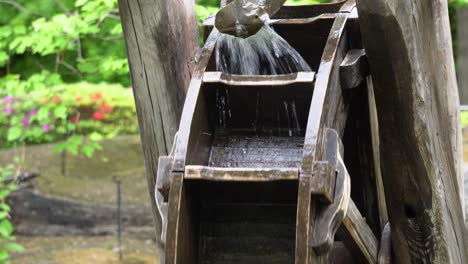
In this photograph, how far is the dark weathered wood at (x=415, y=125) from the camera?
2.22 meters

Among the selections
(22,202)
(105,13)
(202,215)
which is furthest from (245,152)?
(22,202)

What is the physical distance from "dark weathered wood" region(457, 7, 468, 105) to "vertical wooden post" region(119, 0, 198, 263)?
618 centimetres

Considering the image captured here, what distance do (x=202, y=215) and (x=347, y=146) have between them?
753 millimetres

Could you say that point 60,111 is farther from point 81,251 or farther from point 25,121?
point 81,251

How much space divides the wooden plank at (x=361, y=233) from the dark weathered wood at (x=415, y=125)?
0.29 feet

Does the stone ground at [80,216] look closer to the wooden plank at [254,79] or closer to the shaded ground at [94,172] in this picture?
the shaded ground at [94,172]

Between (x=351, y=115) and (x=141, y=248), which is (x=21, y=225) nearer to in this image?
(x=141, y=248)

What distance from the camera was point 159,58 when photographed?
9.12ft

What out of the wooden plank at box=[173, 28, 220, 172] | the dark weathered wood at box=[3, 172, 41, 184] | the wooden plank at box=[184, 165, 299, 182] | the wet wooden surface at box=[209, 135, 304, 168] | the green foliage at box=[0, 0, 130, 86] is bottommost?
the dark weathered wood at box=[3, 172, 41, 184]

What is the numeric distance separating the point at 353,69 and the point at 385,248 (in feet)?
2.42

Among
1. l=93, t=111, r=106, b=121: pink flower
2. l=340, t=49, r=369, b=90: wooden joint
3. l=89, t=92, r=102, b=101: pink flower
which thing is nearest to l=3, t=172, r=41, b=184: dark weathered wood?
l=93, t=111, r=106, b=121: pink flower

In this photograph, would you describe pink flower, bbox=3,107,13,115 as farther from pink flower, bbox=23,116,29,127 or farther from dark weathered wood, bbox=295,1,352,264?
dark weathered wood, bbox=295,1,352,264

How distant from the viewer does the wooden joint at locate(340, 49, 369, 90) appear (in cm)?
254

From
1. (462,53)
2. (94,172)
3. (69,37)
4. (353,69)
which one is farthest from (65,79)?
(353,69)
